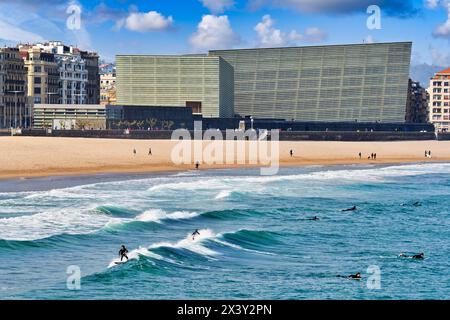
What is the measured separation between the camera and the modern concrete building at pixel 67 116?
6737 inches

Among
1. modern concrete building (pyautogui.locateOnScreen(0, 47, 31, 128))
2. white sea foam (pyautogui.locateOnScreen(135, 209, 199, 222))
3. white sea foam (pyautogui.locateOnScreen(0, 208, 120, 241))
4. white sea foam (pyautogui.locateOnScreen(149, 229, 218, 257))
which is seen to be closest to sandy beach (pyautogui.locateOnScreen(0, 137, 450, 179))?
white sea foam (pyautogui.locateOnScreen(135, 209, 199, 222))

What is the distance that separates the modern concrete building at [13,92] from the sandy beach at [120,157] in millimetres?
52082

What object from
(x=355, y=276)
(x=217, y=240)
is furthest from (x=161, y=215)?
(x=355, y=276)

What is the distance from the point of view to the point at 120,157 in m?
108

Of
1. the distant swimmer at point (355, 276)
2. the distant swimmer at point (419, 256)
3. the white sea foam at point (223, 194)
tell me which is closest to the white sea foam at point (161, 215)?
the white sea foam at point (223, 194)

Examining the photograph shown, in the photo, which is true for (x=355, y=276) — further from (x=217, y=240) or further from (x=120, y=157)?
(x=120, y=157)

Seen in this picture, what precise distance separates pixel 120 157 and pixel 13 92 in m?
84.0

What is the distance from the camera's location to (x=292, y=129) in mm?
199625

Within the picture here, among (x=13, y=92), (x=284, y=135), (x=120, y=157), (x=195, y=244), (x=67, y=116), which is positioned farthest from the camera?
(x=13, y=92)

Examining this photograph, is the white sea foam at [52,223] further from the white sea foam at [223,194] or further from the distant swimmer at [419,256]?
the distant swimmer at [419,256]

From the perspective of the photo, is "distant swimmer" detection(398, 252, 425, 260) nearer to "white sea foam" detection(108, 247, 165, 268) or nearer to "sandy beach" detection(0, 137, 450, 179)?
"white sea foam" detection(108, 247, 165, 268)
